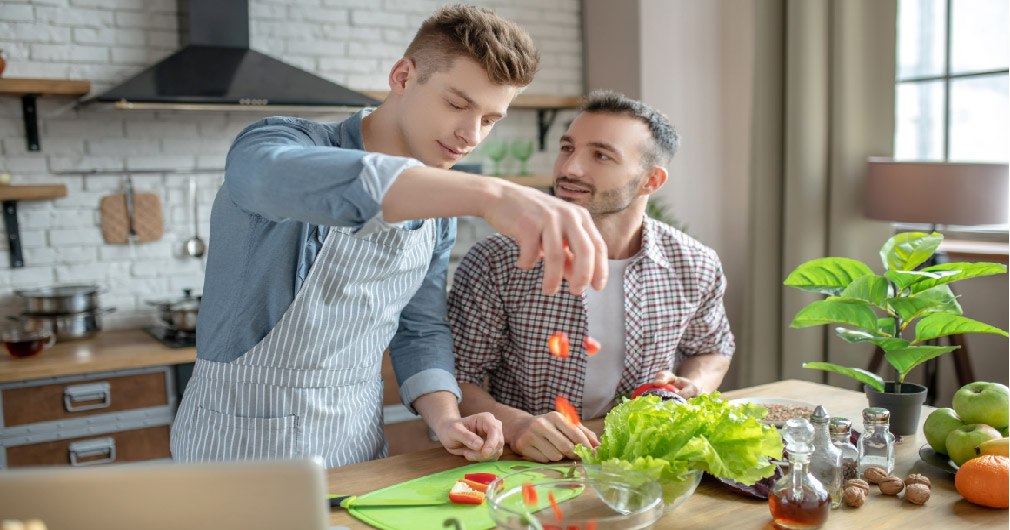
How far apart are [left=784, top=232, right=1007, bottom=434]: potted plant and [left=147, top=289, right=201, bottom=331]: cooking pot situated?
2.34 metres

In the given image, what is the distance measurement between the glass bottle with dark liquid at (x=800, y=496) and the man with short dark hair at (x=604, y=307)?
84cm

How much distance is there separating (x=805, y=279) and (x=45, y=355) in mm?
2668

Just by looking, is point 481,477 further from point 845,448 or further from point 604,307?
point 604,307

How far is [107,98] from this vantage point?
120 inches

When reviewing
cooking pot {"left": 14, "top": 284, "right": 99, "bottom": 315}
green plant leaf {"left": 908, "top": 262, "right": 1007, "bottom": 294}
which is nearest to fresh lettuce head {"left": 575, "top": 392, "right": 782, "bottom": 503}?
green plant leaf {"left": 908, "top": 262, "right": 1007, "bottom": 294}

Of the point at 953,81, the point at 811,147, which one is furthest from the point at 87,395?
the point at 953,81

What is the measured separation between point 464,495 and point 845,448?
636mm

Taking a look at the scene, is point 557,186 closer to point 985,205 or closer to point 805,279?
point 805,279

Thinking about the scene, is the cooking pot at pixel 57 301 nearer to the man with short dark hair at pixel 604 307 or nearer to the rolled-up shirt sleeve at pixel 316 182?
the man with short dark hair at pixel 604 307

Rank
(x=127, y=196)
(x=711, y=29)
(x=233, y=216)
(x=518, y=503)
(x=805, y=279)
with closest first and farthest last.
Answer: (x=518, y=503) → (x=233, y=216) → (x=805, y=279) → (x=127, y=196) → (x=711, y=29)

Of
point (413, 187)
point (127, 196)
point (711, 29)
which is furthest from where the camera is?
point (711, 29)

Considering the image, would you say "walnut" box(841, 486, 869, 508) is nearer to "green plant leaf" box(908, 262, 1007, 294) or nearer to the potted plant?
the potted plant

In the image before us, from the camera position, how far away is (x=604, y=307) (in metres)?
2.18

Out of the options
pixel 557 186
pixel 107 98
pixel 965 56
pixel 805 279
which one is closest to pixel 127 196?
pixel 107 98
